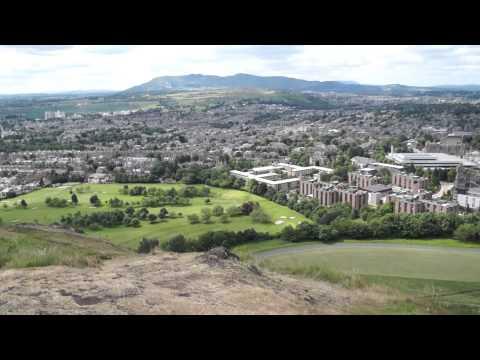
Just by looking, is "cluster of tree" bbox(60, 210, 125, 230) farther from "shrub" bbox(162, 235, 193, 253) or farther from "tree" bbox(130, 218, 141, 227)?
"shrub" bbox(162, 235, 193, 253)

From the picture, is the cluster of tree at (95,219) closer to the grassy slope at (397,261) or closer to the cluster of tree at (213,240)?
the cluster of tree at (213,240)

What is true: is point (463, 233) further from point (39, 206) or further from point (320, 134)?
point (320, 134)

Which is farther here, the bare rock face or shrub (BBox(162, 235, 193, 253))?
shrub (BBox(162, 235, 193, 253))

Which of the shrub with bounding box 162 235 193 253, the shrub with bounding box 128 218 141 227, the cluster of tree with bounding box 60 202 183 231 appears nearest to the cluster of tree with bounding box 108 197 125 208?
the cluster of tree with bounding box 60 202 183 231

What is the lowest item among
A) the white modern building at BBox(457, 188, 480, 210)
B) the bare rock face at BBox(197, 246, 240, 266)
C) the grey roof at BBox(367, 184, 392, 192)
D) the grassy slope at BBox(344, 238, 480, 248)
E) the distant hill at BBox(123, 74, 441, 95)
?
the grassy slope at BBox(344, 238, 480, 248)

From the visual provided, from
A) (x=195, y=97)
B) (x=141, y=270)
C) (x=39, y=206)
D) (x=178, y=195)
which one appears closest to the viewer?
(x=141, y=270)
